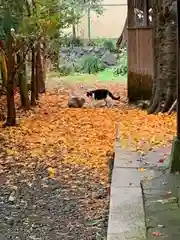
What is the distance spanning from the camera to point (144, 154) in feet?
20.5

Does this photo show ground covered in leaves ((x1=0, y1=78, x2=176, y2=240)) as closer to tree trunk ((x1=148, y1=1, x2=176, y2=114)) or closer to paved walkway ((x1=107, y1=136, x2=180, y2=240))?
paved walkway ((x1=107, y1=136, x2=180, y2=240))

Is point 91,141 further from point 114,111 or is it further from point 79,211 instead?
point 114,111

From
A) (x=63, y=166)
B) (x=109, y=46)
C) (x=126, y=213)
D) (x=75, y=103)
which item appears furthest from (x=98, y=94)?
(x=109, y=46)

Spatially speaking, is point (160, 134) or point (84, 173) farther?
point (160, 134)

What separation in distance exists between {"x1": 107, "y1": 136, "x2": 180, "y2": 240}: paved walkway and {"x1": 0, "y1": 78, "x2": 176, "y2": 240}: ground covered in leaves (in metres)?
0.20

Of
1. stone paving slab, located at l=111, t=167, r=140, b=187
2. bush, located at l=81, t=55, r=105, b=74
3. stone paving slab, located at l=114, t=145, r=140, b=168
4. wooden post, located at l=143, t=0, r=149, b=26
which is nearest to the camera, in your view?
stone paving slab, located at l=111, t=167, r=140, b=187

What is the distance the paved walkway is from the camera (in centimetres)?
375

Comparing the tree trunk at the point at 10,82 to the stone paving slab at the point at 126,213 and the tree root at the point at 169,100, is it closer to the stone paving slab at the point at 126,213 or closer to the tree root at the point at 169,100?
the tree root at the point at 169,100

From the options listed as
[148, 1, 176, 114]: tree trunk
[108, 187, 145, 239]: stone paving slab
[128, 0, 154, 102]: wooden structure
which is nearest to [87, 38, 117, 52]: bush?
[128, 0, 154, 102]: wooden structure

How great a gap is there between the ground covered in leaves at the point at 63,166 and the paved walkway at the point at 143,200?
0.20 m

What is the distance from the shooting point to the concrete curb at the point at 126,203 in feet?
12.2

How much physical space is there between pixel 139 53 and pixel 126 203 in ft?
A: 29.8

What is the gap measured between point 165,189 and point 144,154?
4.89 ft

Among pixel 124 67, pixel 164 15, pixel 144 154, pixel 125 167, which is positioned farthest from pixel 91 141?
pixel 124 67
